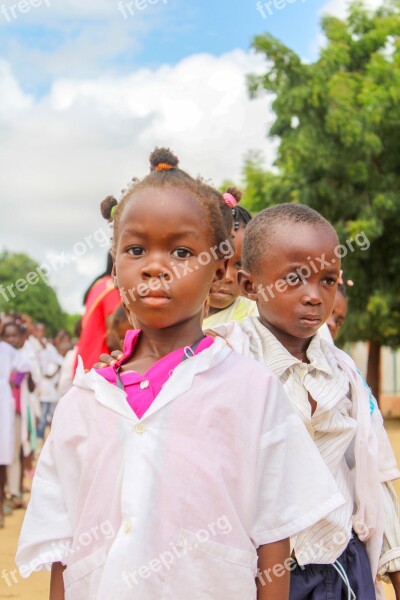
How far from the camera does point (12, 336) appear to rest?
9008mm

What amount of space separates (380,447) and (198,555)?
0.93 m

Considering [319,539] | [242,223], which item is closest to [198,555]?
[319,539]

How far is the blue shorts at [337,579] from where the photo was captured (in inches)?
91.3

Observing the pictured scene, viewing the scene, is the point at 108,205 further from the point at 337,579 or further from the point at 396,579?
the point at 396,579

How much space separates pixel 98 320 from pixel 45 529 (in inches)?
101

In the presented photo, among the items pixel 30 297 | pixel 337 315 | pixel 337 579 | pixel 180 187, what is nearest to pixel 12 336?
pixel 337 315

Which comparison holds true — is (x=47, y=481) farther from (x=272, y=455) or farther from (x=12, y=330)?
(x=12, y=330)

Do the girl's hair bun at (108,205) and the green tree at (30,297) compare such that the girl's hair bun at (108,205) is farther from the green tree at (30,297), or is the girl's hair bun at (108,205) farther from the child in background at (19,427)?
the green tree at (30,297)

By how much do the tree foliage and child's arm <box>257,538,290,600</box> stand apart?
1519 cm

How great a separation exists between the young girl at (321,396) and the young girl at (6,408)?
5.74 metres

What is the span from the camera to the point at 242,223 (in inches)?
137

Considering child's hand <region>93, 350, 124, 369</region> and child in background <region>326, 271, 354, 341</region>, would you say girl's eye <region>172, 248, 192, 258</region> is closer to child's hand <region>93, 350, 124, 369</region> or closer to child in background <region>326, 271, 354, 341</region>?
child's hand <region>93, 350, 124, 369</region>

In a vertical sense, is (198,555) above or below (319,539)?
above

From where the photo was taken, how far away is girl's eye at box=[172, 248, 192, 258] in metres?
1.91
